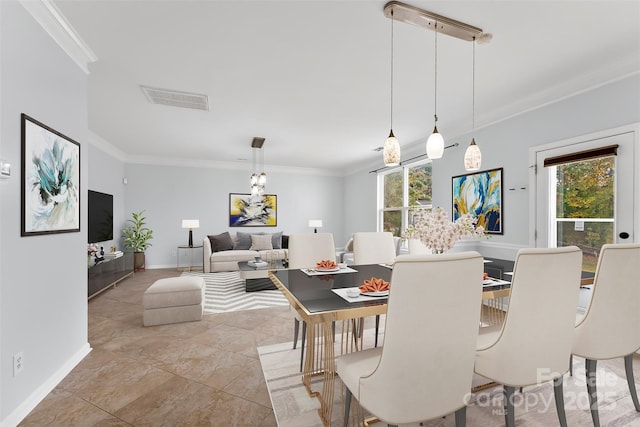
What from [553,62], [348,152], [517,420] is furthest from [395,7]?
[348,152]

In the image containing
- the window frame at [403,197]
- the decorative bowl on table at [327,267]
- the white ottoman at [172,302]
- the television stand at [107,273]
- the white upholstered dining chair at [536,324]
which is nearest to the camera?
the white upholstered dining chair at [536,324]

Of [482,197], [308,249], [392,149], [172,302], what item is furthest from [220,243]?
[392,149]

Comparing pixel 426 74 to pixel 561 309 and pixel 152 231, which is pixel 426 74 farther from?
pixel 152 231

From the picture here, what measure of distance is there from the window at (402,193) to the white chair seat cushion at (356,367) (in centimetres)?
397

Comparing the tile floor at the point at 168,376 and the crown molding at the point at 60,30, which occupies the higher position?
the crown molding at the point at 60,30

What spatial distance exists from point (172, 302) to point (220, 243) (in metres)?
3.30

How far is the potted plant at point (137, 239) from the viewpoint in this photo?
606 cm

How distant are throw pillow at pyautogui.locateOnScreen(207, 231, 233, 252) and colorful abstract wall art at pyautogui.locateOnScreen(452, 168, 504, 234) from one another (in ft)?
14.9

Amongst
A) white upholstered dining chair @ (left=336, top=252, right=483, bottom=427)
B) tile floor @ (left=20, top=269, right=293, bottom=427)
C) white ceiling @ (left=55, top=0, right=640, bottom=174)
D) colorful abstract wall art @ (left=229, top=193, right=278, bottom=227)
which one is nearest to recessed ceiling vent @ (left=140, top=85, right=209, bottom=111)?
white ceiling @ (left=55, top=0, right=640, bottom=174)

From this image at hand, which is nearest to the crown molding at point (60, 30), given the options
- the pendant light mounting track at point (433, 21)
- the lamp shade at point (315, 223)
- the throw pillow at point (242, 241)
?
the pendant light mounting track at point (433, 21)

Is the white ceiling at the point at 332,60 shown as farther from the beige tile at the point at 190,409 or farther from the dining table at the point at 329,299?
the beige tile at the point at 190,409

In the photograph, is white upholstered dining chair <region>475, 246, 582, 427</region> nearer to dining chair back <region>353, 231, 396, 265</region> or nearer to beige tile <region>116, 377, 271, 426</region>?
beige tile <region>116, 377, 271, 426</region>

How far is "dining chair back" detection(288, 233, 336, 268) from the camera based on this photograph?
278 cm

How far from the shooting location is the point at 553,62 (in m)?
2.64
